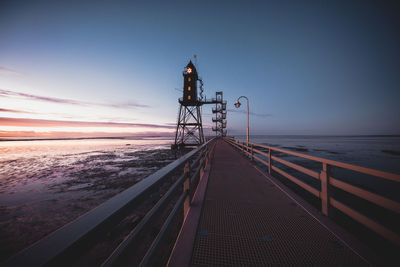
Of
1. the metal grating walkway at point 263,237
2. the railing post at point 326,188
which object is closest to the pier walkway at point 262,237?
the metal grating walkway at point 263,237

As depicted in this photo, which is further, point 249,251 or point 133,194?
point 249,251

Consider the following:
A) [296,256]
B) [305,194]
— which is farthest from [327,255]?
[305,194]

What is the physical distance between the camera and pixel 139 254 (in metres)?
3.30

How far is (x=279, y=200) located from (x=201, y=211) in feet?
6.16

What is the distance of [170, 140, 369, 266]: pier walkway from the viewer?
1.83 metres

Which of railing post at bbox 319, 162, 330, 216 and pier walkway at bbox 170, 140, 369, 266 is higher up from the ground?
railing post at bbox 319, 162, 330, 216

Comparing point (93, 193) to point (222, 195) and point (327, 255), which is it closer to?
point (222, 195)

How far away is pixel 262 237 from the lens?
2.17m

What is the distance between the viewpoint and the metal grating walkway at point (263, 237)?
1828mm

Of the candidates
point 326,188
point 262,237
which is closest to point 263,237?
point 262,237

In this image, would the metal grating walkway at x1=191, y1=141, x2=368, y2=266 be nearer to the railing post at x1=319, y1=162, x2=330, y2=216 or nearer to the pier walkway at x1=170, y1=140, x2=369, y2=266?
the pier walkway at x1=170, y1=140, x2=369, y2=266

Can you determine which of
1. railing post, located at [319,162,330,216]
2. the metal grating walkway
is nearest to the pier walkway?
the metal grating walkway

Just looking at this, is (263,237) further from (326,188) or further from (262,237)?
(326,188)

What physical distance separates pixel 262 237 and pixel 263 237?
0.01 meters
